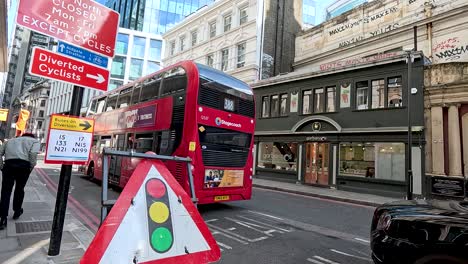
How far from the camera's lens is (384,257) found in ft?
11.6

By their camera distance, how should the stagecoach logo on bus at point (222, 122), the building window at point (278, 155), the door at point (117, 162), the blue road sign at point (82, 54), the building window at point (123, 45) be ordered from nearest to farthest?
the blue road sign at point (82, 54) → the stagecoach logo on bus at point (222, 122) → the door at point (117, 162) → the building window at point (278, 155) → the building window at point (123, 45)

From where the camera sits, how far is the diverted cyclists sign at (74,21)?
11.7 feet

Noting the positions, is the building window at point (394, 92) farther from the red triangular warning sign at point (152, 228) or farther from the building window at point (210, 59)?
the building window at point (210, 59)

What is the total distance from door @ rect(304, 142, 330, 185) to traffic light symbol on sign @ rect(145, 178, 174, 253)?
626 inches

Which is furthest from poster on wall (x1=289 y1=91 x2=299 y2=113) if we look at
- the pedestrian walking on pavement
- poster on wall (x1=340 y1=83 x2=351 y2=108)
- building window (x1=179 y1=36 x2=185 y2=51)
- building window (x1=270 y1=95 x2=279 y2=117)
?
the pedestrian walking on pavement

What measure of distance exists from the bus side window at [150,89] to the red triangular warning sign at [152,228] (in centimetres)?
682

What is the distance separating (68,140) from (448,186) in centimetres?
1515

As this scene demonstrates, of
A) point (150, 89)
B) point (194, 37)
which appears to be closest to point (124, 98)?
point (150, 89)

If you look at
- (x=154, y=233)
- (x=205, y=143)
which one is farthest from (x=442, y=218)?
(x=205, y=143)

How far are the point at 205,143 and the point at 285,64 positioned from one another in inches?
748

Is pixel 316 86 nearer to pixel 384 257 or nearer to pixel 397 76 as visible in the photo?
pixel 397 76

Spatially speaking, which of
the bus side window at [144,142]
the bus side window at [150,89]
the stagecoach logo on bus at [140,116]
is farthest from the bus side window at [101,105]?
the bus side window at [144,142]

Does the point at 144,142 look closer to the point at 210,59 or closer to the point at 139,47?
the point at 210,59

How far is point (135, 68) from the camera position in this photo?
51.4 m
